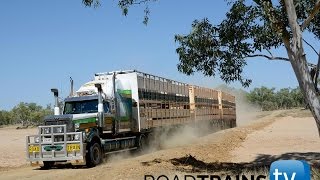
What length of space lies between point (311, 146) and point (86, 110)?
11553 mm

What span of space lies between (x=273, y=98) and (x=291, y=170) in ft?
585

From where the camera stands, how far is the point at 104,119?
19.6 meters

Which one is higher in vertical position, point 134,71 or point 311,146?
point 134,71

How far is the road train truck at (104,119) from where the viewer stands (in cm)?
1839

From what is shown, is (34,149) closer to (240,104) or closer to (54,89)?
(54,89)

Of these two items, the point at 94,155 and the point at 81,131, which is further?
the point at 94,155

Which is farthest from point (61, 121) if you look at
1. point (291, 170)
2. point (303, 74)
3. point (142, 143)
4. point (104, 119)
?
point (291, 170)

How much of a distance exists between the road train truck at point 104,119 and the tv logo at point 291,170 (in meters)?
14.3

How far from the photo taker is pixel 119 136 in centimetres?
2183

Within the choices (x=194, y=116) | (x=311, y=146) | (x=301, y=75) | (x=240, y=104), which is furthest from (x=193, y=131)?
(x=240, y=104)

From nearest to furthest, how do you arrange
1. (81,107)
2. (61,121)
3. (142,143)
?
1. (61,121)
2. (81,107)
3. (142,143)

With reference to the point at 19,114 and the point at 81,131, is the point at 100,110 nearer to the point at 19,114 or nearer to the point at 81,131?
the point at 81,131

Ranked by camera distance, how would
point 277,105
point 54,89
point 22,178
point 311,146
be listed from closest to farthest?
1. point 22,178
2. point 54,89
3. point 311,146
4. point 277,105

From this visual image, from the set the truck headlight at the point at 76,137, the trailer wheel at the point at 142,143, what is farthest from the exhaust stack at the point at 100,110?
the trailer wheel at the point at 142,143
